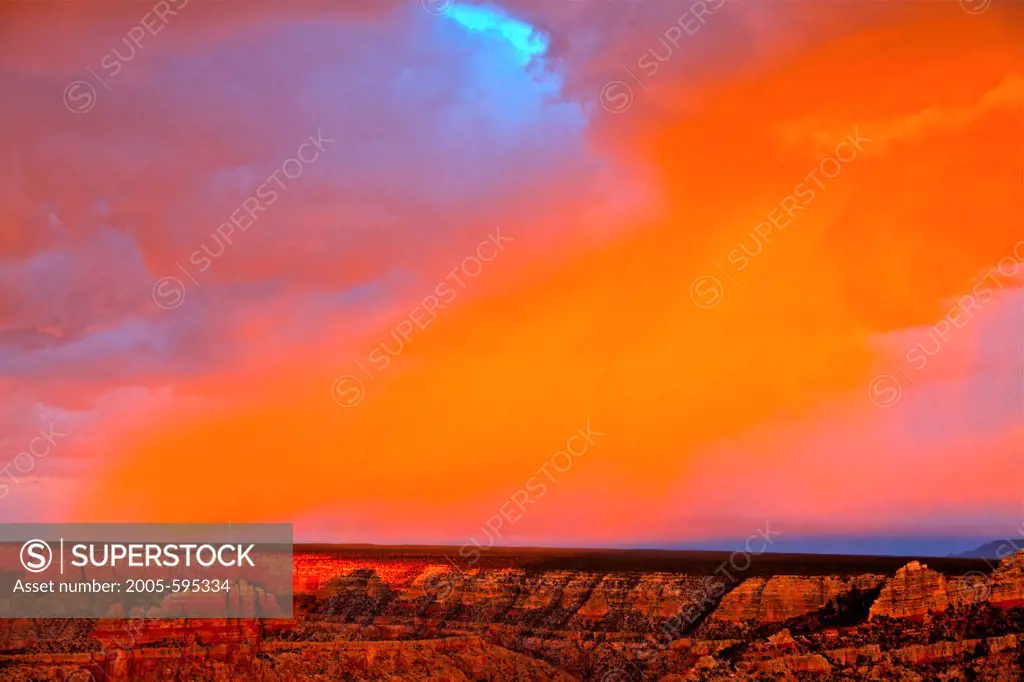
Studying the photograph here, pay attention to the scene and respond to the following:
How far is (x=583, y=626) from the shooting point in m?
45.1

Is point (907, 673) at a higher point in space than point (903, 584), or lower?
lower

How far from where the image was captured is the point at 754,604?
1715 inches

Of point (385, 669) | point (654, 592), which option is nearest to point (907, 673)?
point (654, 592)

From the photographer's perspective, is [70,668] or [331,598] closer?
[70,668]

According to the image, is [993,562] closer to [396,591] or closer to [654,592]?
[654,592]

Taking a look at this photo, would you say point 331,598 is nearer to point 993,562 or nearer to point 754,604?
point 754,604

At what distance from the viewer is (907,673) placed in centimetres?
3975

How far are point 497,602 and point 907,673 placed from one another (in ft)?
49.7

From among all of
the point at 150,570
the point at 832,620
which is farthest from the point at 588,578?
the point at 150,570

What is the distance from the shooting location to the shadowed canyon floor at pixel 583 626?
4041 cm

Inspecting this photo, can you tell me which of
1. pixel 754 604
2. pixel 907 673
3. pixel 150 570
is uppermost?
pixel 150 570

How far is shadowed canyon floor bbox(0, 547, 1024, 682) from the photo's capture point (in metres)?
40.4

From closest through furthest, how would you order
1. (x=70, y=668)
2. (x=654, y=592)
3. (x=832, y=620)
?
(x=70, y=668) → (x=832, y=620) → (x=654, y=592)

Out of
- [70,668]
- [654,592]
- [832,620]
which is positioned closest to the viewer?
[70,668]
